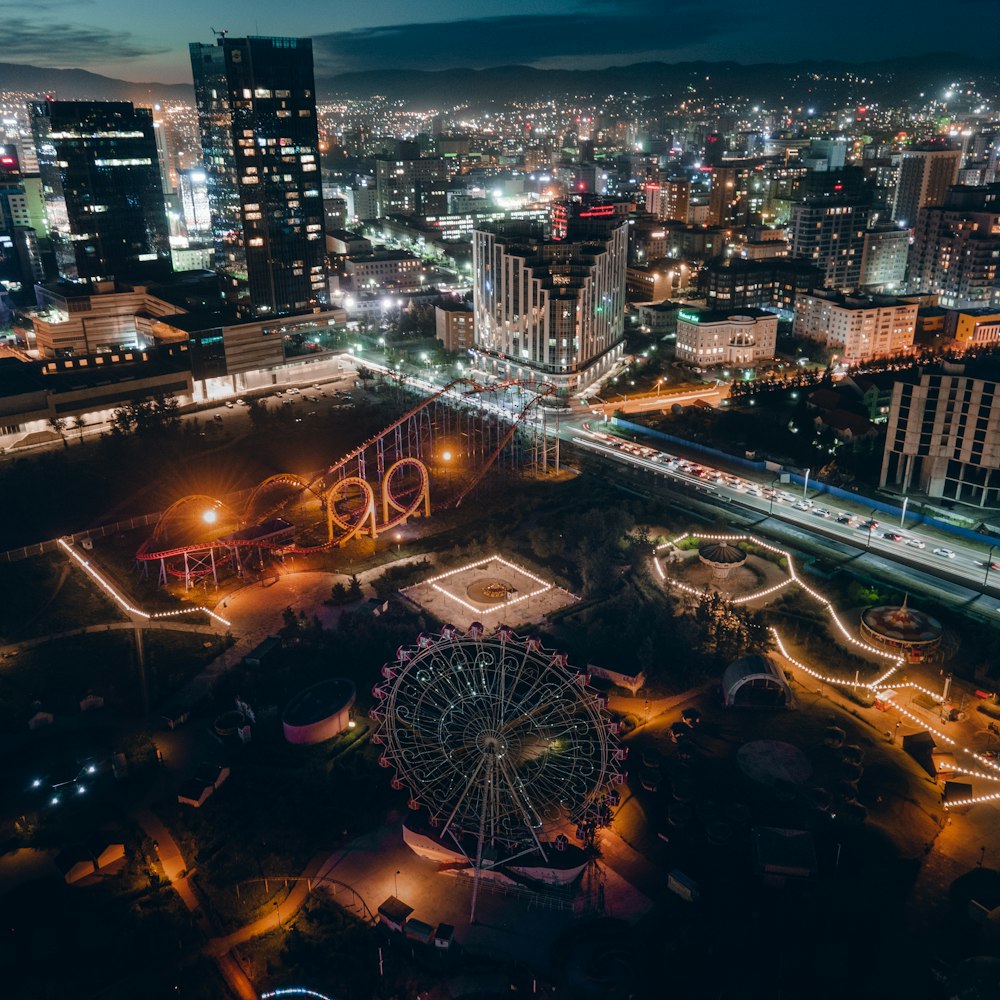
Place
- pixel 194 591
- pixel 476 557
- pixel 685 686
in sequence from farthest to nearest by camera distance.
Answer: pixel 476 557
pixel 194 591
pixel 685 686

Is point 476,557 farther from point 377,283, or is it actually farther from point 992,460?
point 377,283

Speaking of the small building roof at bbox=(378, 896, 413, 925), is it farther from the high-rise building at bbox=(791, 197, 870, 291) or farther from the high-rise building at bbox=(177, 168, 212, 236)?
the high-rise building at bbox=(177, 168, 212, 236)

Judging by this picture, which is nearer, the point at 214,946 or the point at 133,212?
the point at 214,946

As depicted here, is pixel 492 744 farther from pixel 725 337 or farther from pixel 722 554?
pixel 725 337

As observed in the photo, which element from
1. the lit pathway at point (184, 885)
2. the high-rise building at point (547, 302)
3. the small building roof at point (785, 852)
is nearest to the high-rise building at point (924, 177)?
the high-rise building at point (547, 302)

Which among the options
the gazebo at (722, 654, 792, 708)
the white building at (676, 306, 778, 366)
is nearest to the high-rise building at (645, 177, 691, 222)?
the white building at (676, 306, 778, 366)

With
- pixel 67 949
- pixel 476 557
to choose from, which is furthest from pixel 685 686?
pixel 67 949
